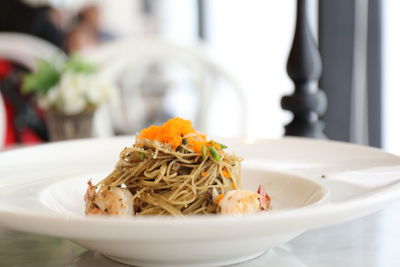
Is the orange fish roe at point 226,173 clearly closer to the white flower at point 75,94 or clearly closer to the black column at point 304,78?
the black column at point 304,78

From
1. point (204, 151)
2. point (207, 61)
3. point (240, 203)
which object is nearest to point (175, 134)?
point (204, 151)

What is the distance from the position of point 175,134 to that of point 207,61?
168 centimetres

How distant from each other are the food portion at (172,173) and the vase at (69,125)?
0.79 m

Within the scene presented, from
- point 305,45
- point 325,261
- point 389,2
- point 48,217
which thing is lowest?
point 325,261

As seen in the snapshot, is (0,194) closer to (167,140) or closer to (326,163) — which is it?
(167,140)

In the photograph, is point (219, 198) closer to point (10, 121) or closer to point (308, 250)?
point (308, 250)

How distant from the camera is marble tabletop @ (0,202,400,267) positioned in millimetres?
688

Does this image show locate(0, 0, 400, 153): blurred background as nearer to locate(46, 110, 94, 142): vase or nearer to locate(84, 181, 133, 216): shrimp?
locate(46, 110, 94, 142): vase

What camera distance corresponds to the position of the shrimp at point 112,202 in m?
0.80

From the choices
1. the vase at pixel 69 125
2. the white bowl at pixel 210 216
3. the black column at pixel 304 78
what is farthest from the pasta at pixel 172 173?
the vase at pixel 69 125

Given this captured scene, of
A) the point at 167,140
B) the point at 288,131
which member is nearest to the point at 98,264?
the point at 167,140

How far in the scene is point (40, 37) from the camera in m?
4.73

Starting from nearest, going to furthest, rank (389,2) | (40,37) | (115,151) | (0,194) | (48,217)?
1. (48,217)
2. (0,194)
3. (115,151)
4. (389,2)
5. (40,37)

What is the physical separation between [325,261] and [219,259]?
0.41 feet
